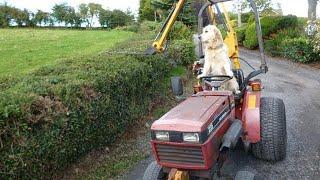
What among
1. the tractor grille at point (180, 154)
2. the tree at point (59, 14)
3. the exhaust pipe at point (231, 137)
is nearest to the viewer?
the tractor grille at point (180, 154)

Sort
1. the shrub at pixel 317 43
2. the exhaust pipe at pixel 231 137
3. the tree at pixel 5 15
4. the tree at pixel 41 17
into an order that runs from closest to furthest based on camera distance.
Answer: the exhaust pipe at pixel 231 137
the shrub at pixel 317 43
the tree at pixel 5 15
the tree at pixel 41 17

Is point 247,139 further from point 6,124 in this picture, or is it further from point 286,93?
point 286,93

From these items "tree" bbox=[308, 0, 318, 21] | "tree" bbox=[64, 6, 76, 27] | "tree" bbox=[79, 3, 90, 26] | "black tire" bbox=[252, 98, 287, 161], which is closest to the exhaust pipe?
"black tire" bbox=[252, 98, 287, 161]

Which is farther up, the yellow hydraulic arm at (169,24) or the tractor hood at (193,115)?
the yellow hydraulic arm at (169,24)

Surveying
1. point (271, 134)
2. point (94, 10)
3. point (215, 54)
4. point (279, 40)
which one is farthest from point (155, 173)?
point (94, 10)

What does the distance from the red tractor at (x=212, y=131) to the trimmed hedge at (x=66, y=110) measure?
121 centimetres

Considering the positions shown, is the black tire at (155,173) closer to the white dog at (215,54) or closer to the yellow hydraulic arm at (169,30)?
the white dog at (215,54)

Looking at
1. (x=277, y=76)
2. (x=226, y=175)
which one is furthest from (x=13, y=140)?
(x=277, y=76)

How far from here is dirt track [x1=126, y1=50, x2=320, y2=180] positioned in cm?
600

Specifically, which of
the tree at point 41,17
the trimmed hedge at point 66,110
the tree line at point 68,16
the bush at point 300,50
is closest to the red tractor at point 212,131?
the trimmed hedge at point 66,110

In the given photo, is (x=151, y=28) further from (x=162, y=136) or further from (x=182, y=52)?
(x=162, y=136)

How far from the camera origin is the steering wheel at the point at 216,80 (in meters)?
5.75

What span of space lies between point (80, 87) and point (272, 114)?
269 cm

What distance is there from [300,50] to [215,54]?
13.4 metres
